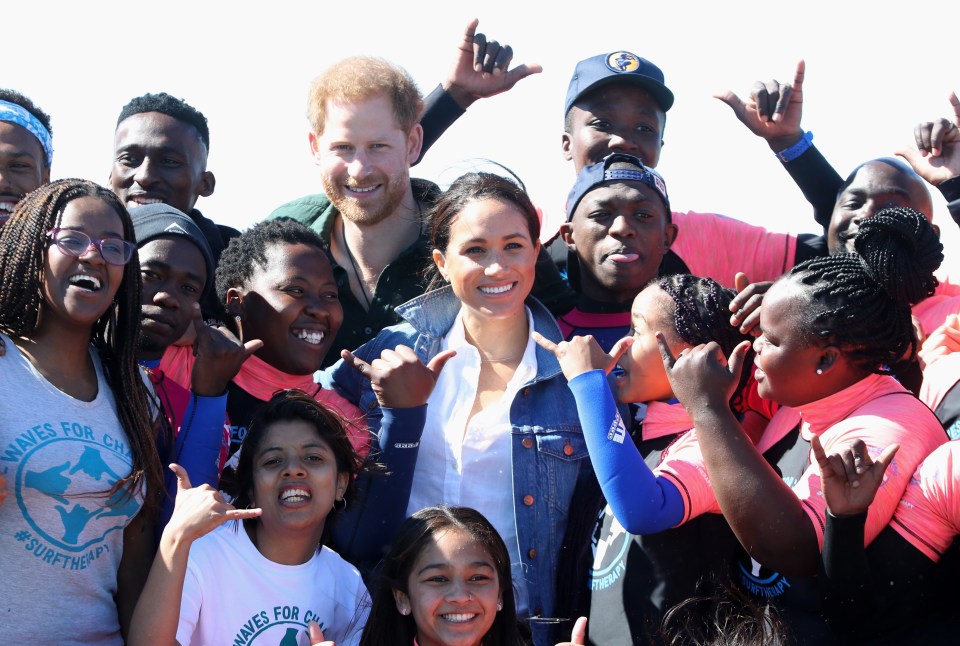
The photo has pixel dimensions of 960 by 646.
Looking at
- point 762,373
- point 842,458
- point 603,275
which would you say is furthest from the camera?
point 603,275

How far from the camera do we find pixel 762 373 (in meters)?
3.52

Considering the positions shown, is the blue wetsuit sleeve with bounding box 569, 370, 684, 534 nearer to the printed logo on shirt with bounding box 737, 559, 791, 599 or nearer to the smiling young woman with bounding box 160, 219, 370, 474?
the printed logo on shirt with bounding box 737, 559, 791, 599

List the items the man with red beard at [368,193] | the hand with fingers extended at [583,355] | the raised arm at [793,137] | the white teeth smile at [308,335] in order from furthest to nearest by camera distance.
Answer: the raised arm at [793,137]
the man with red beard at [368,193]
the white teeth smile at [308,335]
the hand with fingers extended at [583,355]

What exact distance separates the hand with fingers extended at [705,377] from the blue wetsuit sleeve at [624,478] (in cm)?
24

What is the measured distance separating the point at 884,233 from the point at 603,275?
1341 millimetres

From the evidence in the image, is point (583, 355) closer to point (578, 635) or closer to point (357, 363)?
point (357, 363)

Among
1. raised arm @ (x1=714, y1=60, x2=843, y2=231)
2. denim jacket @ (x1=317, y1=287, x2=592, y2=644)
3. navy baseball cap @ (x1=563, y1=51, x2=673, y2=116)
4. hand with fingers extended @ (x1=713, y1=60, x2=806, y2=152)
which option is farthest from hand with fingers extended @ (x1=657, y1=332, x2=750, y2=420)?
navy baseball cap @ (x1=563, y1=51, x2=673, y2=116)

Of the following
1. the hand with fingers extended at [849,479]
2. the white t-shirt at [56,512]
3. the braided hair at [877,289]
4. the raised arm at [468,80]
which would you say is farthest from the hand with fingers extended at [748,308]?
the raised arm at [468,80]

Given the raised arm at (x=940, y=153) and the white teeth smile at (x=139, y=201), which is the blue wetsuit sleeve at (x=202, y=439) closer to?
the white teeth smile at (x=139, y=201)

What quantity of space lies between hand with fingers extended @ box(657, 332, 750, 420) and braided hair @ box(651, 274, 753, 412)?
458 mm

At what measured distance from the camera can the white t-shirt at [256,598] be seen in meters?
3.31

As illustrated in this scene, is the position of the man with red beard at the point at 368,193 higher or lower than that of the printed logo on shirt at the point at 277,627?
higher

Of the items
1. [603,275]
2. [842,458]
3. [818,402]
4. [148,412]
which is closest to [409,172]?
[603,275]

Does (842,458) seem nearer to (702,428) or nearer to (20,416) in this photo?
(702,428)
